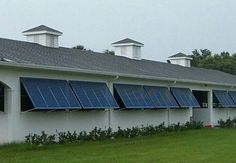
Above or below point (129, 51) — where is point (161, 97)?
below

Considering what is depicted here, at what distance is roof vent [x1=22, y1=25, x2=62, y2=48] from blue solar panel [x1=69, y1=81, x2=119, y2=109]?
171 inches

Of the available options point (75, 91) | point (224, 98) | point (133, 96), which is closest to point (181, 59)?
point (224, 98)

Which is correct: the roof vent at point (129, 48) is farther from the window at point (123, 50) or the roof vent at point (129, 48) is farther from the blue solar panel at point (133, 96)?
the blue solar panel at point (133, 96)

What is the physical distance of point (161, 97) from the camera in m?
26.1

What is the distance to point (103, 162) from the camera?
512 inches

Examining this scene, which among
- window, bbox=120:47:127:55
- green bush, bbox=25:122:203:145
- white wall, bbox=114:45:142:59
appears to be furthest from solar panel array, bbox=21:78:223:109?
window, bbox=120:47:127:55

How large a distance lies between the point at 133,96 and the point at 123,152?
823cm

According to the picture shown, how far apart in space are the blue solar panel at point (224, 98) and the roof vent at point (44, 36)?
41.2 feet

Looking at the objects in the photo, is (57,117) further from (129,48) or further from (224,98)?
(224,98)

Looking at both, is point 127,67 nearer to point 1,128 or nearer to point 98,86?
point 98,86

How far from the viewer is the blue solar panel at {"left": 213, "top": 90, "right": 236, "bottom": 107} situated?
1310 inches

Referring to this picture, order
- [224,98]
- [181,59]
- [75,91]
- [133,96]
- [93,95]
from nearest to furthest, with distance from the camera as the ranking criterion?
[75,91] → [93,95] → [133,96] → [224,98] → [181,59]

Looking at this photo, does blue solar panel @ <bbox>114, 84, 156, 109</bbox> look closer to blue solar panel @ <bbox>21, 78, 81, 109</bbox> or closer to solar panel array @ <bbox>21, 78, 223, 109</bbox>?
solar panel array @ <bbox>21, 78, 223, 109</bbox>

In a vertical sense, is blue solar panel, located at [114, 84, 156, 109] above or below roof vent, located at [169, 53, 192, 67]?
below
